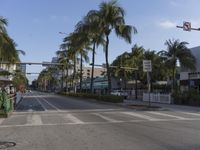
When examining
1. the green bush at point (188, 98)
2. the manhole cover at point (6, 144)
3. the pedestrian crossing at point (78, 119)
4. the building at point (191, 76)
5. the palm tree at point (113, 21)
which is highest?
the palm tree at point (113, 21)

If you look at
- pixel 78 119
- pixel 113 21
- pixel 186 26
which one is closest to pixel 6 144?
pixel 78 119

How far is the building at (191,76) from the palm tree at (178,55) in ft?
9.04

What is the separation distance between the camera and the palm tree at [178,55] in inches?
2242

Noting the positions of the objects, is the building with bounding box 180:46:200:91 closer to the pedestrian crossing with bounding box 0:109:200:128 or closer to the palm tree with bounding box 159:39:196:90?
the palm tree with bounding box 159:39:196:90

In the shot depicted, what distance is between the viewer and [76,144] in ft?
39.4

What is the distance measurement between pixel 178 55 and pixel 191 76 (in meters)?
4.95

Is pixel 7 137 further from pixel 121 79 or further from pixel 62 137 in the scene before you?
pixel 121 79

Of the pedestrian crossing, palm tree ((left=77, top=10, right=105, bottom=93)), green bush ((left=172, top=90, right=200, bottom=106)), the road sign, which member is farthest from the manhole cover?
palm tree ((left=77, top=10, right=105, bottom=93))

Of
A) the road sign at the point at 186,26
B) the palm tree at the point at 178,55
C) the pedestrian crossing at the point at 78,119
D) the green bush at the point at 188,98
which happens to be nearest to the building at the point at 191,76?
the palm tree at the point at 178,55

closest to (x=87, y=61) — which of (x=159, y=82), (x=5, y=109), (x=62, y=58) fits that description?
(x=62, y=58)

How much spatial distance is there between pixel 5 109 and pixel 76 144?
12772 millimetres

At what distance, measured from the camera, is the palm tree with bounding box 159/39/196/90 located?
2242 inches

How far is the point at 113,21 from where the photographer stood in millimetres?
44656

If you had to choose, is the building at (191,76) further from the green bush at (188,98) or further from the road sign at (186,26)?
the road sign at (186,26)
